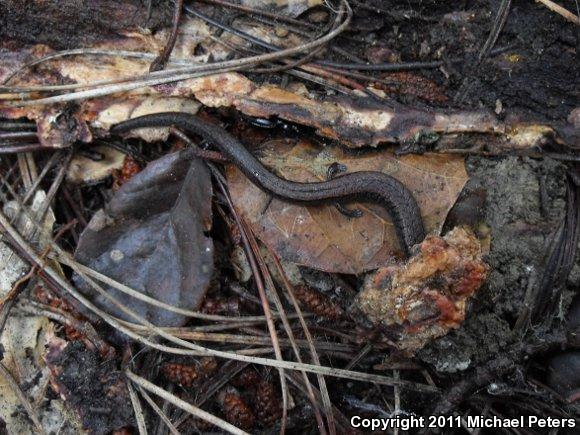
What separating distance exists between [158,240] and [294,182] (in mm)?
1046

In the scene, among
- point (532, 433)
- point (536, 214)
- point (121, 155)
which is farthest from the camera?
point (121, 155)

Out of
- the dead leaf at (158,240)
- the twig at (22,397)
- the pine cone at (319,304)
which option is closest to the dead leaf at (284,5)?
the dead leaf at (158,240)

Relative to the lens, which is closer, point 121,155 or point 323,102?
point 323,102

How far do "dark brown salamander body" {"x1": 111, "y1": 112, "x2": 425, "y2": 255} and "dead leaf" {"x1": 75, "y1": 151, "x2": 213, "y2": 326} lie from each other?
0.25 m

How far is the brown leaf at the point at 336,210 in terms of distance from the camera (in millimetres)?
3568

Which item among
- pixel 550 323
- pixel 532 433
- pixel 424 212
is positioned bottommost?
pixel 532 433

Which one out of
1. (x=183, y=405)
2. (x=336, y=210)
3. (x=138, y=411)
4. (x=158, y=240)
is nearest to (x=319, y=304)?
(x=336, y=210)

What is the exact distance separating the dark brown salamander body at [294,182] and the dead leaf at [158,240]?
25 centimetres

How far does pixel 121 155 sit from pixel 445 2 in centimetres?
257

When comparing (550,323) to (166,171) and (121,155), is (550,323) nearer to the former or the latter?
(166,171)

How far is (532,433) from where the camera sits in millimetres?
Answer: 3344

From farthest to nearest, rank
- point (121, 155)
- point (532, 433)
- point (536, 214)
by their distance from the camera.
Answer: point (121, 155) → point (536, 214) → point (532, 433)

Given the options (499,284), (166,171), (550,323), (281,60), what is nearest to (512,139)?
(499,284)

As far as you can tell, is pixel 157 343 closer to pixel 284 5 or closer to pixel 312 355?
pixel 312 355
